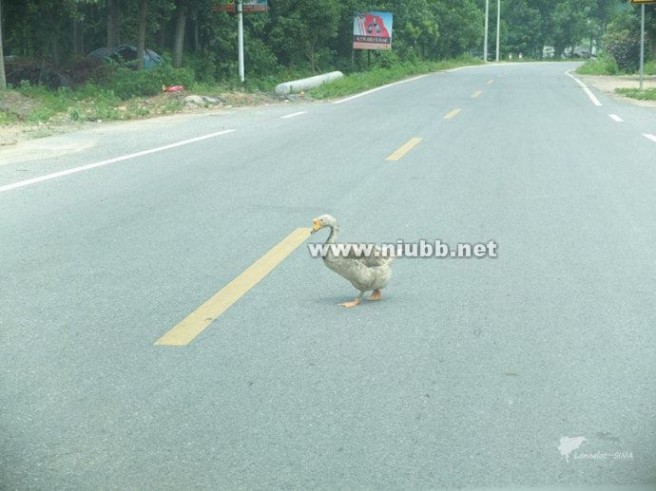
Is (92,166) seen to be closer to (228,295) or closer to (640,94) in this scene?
(228,295)

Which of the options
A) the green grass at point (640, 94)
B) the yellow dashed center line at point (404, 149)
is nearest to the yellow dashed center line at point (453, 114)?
the yellow dashed center line at point (404, 149)

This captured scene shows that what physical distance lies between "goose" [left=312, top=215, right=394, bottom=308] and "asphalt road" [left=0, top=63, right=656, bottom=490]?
0.66ft

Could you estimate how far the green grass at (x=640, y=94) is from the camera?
83.8 ft

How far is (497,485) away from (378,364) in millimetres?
1400

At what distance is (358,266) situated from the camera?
588cm

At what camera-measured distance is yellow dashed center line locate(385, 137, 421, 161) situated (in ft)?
42.1

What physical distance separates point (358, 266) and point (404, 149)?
798cm

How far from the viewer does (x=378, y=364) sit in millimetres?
4875

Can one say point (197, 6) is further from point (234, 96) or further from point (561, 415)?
point (561, 415)

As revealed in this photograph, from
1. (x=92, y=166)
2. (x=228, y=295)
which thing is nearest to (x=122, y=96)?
(x=92, y=166)

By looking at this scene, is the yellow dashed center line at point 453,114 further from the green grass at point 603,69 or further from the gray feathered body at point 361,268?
the green grass at point 603,69

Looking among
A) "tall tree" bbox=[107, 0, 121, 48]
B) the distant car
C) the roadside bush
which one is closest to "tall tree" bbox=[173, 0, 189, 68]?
the distant car

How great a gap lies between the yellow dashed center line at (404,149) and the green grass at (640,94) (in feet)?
42.1

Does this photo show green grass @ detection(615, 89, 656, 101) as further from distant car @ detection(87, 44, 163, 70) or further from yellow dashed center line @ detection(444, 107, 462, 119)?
distant car @ detection(87, 44, 163, 70)
